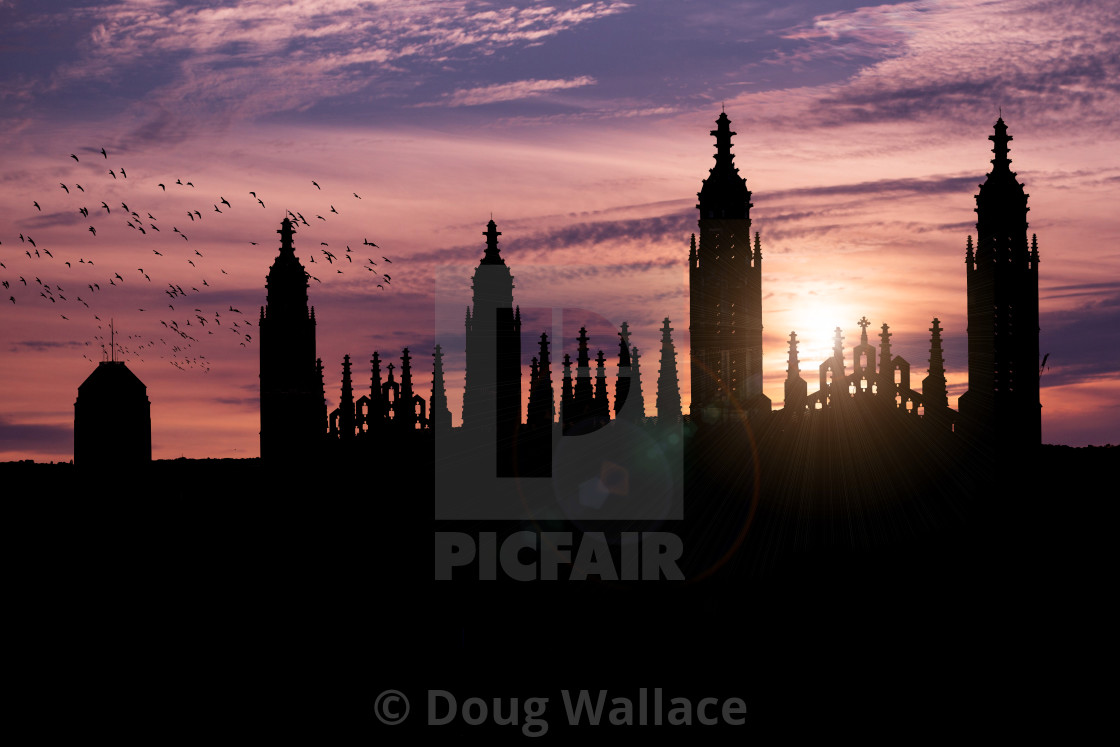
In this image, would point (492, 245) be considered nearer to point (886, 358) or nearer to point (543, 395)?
point (543, 395)

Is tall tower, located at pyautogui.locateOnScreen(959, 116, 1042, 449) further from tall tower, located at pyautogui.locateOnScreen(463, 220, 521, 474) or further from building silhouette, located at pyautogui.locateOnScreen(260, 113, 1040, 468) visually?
tall tower, located at pyautogui.locateOnScreen(463, 220, 521, 474)

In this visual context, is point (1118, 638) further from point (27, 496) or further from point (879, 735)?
point (27, 496)

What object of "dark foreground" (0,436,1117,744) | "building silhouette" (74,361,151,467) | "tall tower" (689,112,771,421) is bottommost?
"dark foreground" (0,436,1117,744)

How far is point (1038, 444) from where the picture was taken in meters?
72.9

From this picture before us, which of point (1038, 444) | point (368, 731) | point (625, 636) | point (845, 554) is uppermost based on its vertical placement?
point (1038, 444)

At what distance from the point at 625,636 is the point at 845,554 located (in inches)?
492

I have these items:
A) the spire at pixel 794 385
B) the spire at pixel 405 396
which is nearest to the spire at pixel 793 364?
the spire at pixel 794 385

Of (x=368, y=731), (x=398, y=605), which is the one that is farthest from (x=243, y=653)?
(x=368, y=731)

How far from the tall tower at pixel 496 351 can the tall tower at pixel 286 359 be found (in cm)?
1226

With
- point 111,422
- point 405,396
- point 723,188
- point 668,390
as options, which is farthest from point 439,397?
point 111,422

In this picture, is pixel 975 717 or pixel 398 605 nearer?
pixel 975 717

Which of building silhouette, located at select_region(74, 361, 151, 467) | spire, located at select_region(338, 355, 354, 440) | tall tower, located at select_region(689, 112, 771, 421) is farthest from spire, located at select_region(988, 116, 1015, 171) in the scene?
building silhouette, located at select_region(74, 361, 151, 467)

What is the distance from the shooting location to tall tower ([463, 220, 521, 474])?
8019 centimetres

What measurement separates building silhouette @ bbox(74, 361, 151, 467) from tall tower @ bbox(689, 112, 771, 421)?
12705cm
